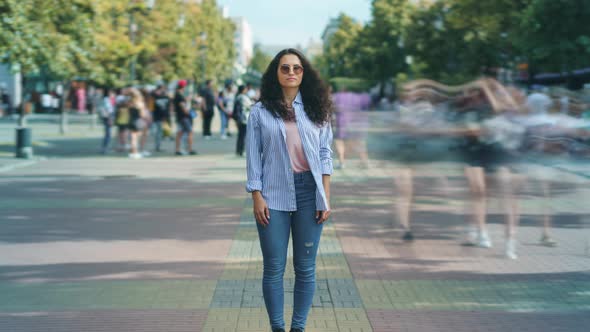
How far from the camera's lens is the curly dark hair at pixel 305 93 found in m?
4.34

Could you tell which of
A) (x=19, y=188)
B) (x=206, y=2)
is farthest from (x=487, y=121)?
(x=206, y=2)

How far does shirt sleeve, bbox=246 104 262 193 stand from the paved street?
3.72 ft

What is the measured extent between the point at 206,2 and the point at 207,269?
56053 mm

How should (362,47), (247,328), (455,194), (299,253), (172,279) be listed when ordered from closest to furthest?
1. (299,253)
2. (247,328)
3. (172,279)
4. (455,194)
5. (362,47)

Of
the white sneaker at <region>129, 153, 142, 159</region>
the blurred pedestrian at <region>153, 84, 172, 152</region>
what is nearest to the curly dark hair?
the white sneaker at <region>129, 153, 142, 159</region>

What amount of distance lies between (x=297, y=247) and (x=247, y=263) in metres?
2.66

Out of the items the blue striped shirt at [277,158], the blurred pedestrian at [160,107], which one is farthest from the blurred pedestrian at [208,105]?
the blue striped shirt at [277,158]

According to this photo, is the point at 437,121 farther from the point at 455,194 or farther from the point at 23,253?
the point at 23,253

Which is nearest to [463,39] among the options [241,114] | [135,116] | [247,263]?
[241,114]

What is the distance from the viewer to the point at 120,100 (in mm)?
19109

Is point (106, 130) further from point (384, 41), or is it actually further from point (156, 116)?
point (384, 41)

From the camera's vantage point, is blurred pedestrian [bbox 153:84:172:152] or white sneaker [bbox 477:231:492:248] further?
blurred pedestrian [bbox 153:84:172:152]

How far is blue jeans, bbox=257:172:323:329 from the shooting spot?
4.29 metres

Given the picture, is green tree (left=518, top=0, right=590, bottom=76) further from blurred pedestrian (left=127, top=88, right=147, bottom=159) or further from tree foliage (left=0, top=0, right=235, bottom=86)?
tree foliage (left=0, top=0, right=235, bottom=86)
